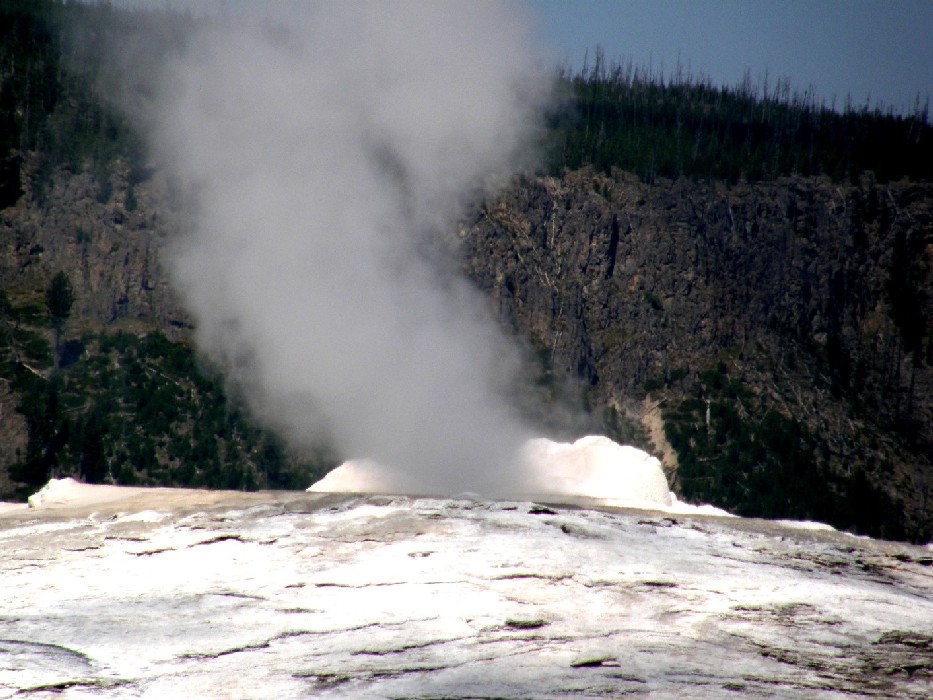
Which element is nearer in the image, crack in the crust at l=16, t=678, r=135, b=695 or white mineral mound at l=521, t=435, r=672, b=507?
crack in the crust at l=16, t=678, r=135, b=695

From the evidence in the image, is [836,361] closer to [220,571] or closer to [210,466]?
[210,466]

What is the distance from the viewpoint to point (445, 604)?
805cm

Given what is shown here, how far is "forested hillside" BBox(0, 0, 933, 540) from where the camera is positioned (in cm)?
9638

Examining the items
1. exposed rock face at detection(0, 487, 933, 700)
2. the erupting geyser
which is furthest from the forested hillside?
exposed rock face at detection(0, 487, 933, 700)

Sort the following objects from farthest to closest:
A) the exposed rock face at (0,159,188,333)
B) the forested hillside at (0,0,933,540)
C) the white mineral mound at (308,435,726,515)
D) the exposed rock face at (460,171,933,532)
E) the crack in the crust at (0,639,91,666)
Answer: the exposed rock face at (460,171,933,532), the exposed rock face at (0,159,188,333), the forested hillside at (0,0,933,540), the white mineral mound at (308,435,726,515), the crack in the crust at (0,639,91,666)

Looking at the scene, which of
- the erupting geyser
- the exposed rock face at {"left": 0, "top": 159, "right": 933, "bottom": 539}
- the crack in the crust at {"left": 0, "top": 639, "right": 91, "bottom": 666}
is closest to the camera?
the crack in the crust at {"left": 0, "top": 639, "right": 91, "bottom": 666}

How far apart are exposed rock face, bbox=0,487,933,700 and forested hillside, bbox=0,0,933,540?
8142 cm

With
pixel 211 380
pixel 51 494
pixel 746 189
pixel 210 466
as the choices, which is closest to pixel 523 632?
pixel 51 494

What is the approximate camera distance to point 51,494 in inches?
516

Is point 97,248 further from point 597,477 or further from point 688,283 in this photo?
point 597,477

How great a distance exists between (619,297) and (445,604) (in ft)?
382

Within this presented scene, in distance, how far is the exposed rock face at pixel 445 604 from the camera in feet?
22.0

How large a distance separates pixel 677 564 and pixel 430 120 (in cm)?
12772

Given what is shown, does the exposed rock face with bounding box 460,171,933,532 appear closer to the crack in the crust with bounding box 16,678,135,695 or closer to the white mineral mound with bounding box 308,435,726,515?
the white mineral mound with bounding box 308,435,726,515
